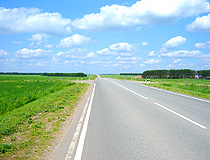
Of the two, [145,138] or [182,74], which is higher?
[182,74]

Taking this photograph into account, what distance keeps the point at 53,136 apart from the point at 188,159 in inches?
143

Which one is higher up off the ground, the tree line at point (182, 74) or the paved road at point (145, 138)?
the tree line at point (182, 74)

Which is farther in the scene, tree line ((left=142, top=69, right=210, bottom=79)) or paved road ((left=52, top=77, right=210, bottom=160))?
tree line ((left=142, top=69, right=210, bottom=79))

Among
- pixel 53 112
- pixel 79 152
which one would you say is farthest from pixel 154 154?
pixel 53 112

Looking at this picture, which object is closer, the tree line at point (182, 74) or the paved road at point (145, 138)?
the paved road at point (145, 138)

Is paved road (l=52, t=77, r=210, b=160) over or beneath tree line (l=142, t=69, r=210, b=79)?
beneath

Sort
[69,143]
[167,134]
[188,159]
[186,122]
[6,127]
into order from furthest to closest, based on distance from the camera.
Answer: [186,122] < [6,127] < [167,134] < [69,143] < [188,159]

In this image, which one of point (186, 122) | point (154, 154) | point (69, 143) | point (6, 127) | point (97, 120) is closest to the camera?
point (154, 154)

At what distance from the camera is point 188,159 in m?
3.87

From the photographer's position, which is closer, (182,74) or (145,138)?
(145,138)

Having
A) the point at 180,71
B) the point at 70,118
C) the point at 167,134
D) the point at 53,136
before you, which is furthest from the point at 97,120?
the point at 180,71

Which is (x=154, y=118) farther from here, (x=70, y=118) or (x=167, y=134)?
(x=70, y=118)

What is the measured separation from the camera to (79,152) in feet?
14.2

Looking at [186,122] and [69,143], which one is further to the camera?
[186,122]
